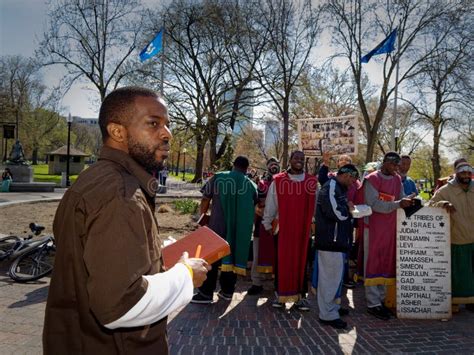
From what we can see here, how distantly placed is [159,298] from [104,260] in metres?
0.27

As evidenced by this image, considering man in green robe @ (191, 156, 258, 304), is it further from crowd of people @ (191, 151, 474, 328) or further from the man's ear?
the man's ear

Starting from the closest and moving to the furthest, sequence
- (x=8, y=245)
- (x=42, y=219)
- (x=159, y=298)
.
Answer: (x=159, y=298) < (x=8, y=245) < (x=42, y=219)

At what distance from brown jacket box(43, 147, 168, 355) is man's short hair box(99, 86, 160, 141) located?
6.4 inches

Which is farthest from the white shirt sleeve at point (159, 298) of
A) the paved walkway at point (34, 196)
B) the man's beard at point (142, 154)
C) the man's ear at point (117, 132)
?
the paved walkway at point (34, 196)

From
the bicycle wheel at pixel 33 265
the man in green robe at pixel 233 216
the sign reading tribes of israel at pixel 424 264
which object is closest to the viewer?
the sign reading tribes of israel at pixel 424 264

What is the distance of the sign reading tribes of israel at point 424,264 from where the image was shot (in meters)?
5.18

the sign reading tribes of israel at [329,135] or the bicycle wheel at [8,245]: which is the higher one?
the sign reading tribes of israel at [329,135]

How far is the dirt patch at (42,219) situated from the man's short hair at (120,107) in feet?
24.3

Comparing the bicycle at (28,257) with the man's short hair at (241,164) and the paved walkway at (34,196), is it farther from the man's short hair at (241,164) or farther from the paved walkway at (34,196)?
the paved walkway at (34,196)

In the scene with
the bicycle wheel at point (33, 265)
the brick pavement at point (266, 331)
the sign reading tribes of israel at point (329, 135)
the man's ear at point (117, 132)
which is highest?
the sign reading tribes of israel at point (329, 135)

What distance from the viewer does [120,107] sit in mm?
1695

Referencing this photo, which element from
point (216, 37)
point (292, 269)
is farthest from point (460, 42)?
point (292, 269)

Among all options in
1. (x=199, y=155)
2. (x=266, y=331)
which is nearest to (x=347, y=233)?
(x=266, y=331)

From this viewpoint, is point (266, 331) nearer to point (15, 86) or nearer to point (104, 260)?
point (104, 260)
